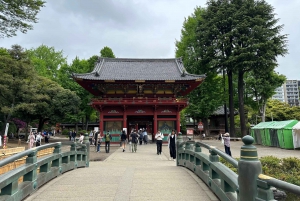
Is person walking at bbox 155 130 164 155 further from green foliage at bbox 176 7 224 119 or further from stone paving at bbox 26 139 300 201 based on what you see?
green foliage at bbox 176 7 224 119

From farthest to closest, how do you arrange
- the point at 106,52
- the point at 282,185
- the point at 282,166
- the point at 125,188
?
the point at 106,52, the point at 282,166, the point at 125,188, the point at 282,185

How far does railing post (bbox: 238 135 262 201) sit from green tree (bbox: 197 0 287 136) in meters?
27.9

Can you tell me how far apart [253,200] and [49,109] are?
107 ft

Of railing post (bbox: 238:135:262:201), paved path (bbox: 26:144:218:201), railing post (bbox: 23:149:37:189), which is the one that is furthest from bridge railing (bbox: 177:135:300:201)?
railing post (bbox: 23:149:37:189)

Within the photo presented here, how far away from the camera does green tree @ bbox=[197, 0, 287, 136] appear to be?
2930 cm

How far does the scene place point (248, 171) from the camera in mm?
3195

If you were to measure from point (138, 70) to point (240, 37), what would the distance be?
13503 mm

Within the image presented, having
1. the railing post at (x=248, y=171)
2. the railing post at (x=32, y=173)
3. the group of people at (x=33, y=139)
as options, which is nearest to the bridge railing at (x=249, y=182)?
the railing post at (x=248, y=171)

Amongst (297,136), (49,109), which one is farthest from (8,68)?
(297,136)

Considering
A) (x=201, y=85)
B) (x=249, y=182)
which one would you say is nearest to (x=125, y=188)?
(x=249, y=182)

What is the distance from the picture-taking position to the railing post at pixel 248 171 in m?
3.15

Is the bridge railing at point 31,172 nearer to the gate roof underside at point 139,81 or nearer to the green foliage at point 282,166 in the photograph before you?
the green foliage at point 282,166

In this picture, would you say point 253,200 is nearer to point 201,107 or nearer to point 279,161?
point 279,161

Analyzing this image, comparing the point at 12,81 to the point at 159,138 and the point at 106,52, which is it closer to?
the point at 159,138
